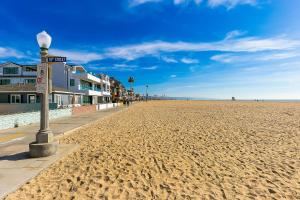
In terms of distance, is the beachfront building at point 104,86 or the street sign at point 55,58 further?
the beachfront building at point 104,86

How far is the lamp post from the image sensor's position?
5.84 meters

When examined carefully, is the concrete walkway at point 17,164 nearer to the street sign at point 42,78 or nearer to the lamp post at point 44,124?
the lamp post at point 44,124

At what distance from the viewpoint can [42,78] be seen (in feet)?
20.0

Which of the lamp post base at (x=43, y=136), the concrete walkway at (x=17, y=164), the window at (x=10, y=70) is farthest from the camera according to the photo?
the window at (x=10, y=70)

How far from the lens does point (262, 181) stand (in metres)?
4.60

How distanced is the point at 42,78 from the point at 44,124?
1.48 m

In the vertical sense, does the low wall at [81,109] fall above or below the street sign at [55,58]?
below

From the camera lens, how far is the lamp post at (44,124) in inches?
230

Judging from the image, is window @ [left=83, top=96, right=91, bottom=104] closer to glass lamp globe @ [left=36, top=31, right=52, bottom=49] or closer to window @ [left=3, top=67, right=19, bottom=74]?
window @ [left=3, top=67, right=19, bottom=74]

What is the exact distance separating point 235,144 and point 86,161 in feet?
20.4

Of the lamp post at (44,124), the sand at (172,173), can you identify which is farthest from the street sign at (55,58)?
the sand at (172,173)

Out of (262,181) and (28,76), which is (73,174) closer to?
(262,181)

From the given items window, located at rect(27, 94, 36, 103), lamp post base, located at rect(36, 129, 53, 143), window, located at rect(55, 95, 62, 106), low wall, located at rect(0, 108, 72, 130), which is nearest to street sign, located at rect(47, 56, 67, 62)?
lamp post base, located at rect(36, 129, 53, 143)

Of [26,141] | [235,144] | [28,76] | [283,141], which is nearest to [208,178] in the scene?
[235,144]
